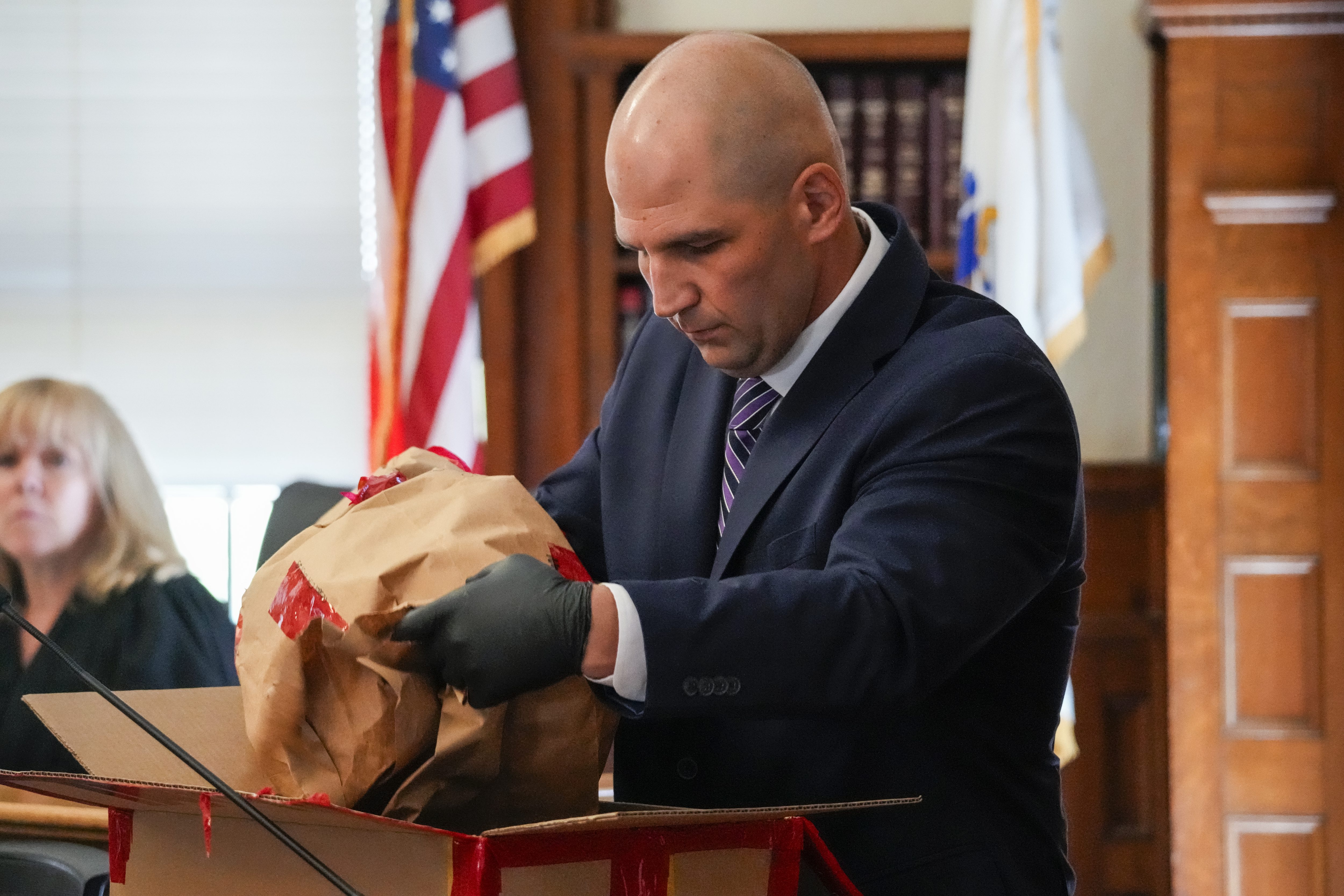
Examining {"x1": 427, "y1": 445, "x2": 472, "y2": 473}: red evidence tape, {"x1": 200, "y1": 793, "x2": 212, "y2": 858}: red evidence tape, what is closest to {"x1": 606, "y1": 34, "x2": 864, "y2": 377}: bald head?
{"x1": 427, "y1": 445, "x2": 472, "y2": 473}: red evidence tape

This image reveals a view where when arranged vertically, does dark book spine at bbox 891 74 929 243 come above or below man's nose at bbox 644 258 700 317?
above

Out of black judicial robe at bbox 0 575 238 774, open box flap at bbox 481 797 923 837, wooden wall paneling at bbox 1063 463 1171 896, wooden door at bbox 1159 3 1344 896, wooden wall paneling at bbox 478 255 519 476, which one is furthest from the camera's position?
wooden wall paneling at bbox 478 255 519 476

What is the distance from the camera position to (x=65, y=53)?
10.3 feet

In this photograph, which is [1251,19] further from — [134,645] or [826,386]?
[134,645]

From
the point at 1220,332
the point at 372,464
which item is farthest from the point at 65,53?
the point at 1220,332

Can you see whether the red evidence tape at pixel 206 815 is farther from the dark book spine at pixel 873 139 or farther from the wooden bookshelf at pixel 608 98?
the dark book spine at pixel 873 139

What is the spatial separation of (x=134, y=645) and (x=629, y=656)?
5.25ft

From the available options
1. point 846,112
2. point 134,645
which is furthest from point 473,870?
point 846,112

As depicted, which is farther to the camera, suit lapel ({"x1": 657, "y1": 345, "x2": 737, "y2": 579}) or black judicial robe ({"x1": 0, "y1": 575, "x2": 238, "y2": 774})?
black judicial robe ({"x1": 0, "y1": 575, "x2": 238, "y2": 774})

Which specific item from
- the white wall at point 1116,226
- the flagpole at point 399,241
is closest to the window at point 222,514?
the flagpole at point 399,241

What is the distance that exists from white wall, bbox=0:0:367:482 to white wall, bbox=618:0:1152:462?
52.8 inches

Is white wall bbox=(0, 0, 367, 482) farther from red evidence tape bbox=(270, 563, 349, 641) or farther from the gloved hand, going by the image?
the gloved hand

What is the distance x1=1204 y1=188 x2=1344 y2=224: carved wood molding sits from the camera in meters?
2.80

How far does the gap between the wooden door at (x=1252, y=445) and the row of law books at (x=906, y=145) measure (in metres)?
0.47
